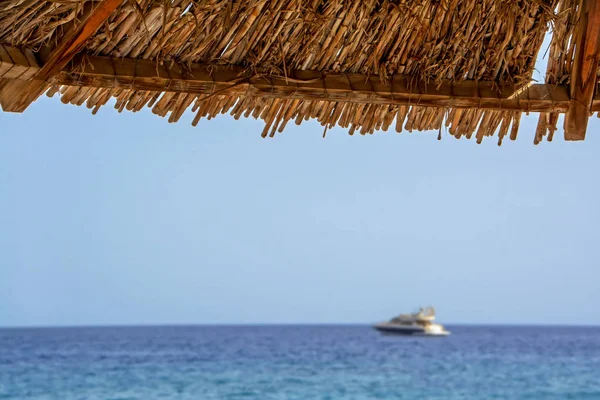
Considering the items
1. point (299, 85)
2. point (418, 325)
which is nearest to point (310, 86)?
point (299, 85)

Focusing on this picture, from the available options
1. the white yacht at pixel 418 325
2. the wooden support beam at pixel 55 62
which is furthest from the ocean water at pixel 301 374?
the wooden support beam at pixel 55 62

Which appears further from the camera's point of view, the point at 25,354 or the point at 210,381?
the point at 25,354

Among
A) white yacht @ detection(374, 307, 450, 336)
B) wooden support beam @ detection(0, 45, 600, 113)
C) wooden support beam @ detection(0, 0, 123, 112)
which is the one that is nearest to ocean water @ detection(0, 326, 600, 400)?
white yacht @ detection(374, 307, 450, 336)

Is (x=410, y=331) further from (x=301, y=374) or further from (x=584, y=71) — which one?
(x=584, y=71)

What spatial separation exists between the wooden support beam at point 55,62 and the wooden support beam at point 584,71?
1.21 m

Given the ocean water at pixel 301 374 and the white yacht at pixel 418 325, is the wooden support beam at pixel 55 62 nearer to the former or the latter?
the ocean water at pixel 301 374

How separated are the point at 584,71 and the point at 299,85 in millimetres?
809

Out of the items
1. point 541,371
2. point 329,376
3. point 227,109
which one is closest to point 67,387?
point 329,376

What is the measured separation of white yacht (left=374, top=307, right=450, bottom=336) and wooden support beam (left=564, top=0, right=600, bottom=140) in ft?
122

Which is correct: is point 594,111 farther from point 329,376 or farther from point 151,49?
point 329,376

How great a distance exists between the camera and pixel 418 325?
38.8 metres

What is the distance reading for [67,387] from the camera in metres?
16.0

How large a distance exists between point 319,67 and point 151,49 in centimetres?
48

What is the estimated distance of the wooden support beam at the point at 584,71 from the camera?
81.7 inches
